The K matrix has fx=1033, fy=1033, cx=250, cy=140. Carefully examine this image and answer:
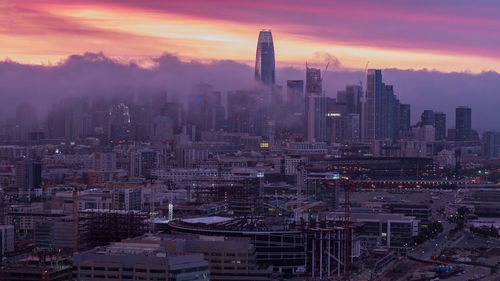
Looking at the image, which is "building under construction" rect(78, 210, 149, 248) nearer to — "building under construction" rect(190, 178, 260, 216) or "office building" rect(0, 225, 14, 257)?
"office building" rect(0, 225, 14, 257)

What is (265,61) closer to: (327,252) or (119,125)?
(119,125)

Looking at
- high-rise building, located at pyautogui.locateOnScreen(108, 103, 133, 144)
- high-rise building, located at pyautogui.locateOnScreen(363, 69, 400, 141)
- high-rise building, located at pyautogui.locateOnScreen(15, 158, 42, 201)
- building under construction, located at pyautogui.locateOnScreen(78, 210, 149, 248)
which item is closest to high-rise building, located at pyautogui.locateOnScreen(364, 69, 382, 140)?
high-rise building, located at pyautogui.locateOnScreen(363, 69, 400, 141)

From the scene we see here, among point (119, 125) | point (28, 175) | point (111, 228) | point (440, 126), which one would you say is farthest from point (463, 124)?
point (111, 228)

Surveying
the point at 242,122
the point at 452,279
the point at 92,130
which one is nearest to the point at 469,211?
the point at 452,279

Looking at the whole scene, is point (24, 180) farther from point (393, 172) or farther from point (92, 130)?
point (92, 130)

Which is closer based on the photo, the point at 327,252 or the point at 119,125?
the point at 327,252

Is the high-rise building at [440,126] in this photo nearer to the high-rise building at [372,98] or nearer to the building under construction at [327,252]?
the high-rise building at [372,98]
